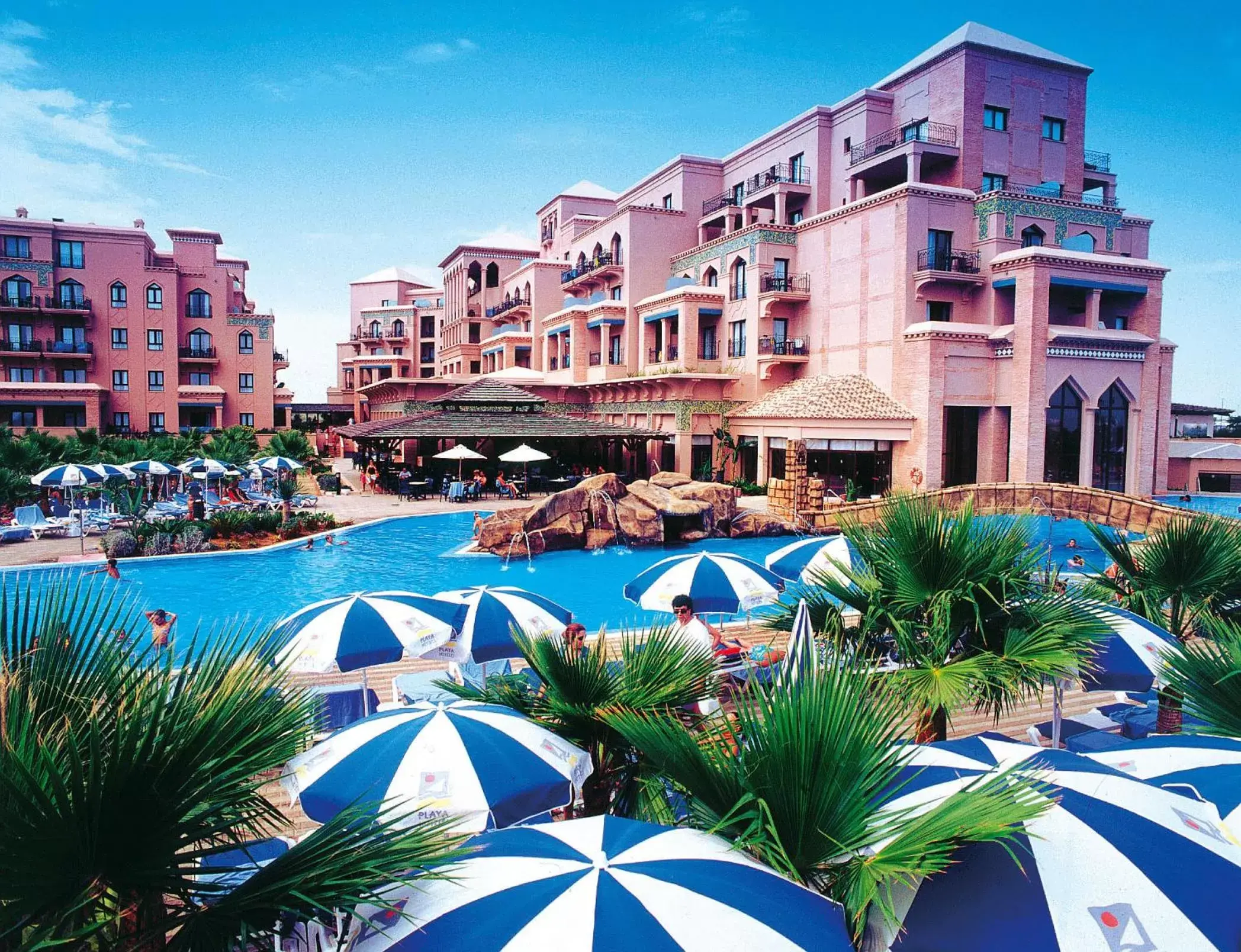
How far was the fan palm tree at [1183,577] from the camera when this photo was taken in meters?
7.37

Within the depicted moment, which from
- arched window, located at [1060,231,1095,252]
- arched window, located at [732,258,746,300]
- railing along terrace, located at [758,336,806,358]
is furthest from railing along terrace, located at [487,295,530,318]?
arched window, located at [1060,231,1095,252]

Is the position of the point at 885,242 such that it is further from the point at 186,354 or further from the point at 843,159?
the point at 186,354

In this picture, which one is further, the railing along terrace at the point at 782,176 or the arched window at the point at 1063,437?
the railing along terrace at the point at 782,176

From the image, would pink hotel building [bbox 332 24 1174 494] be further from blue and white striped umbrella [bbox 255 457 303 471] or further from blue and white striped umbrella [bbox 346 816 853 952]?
blue and white striped umbrella [bbox 346 816 853 952]

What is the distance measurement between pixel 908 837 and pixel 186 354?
54484 millimetres

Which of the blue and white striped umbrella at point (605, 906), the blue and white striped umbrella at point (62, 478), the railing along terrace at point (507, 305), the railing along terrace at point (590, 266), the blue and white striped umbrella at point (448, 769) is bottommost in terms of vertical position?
the blue and white striped umbrella at point (448, 769)

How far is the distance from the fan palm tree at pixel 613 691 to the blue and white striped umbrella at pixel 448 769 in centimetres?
25

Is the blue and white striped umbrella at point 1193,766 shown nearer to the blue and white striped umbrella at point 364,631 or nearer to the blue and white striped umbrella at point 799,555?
the blue and white striped umbrella at point 799,555

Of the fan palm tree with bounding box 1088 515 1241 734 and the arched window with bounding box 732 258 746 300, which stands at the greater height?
the arched window with bounding box 732 258 746 300

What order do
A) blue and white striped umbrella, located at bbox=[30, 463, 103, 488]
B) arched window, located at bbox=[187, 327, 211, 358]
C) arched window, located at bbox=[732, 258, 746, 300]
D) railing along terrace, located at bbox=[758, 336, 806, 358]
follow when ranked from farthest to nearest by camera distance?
1. arched window, located at bbox=[187, 327, 211, 358]
2. arched window, located at bbox=[732, 258, 746, 300]
3. railing along terrace, located at bbox=[758, 336, 806, 358]
4. blue and white striped umbrella, located at bbox=[30, 463, 103, 488]

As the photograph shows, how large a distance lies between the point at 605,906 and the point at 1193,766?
11.3ft

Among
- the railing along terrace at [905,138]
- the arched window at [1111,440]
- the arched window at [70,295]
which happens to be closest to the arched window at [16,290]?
the arched window at [70,295]

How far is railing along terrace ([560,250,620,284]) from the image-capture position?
44.3 m

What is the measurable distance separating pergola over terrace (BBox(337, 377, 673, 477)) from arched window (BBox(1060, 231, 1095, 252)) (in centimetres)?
1797
